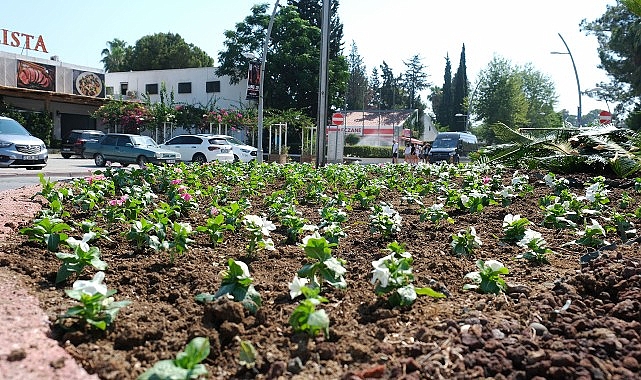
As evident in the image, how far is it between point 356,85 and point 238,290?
90.1 meters

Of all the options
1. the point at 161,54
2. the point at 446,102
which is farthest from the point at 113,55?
the point at 446,102

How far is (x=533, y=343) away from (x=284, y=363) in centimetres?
97

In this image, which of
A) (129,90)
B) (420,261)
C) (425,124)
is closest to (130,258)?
(420,261)

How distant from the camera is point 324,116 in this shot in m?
17.7

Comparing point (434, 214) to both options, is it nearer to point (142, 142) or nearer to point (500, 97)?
point (142, 142)

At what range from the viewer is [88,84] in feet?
128

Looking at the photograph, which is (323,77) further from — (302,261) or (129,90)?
(129,90)

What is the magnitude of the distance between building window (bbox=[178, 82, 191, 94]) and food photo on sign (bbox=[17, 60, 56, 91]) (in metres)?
12.1

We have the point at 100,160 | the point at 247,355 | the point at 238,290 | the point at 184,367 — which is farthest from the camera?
the point at 100,160

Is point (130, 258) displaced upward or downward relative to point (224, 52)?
downward

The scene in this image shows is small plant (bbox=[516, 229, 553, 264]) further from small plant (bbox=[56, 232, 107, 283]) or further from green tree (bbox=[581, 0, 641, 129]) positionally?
green tree (bbox=[581, 0, 641, 129])

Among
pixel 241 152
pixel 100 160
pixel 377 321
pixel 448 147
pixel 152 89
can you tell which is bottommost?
pixel 100 160

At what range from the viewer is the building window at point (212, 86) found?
45938 millimetres

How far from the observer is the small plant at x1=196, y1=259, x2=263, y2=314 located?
9.00ft
